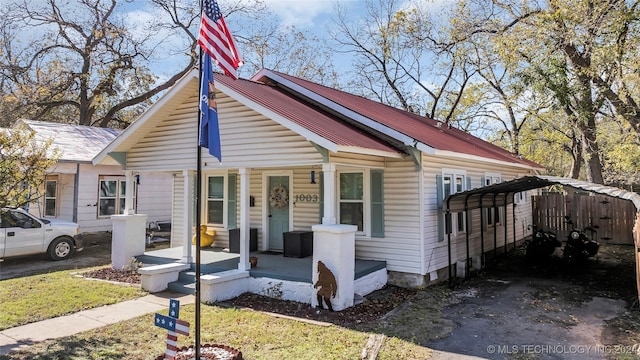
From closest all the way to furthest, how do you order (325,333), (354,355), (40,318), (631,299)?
1. (354,355)
2. (325,333)
3. (40,318)
4. (631,299)

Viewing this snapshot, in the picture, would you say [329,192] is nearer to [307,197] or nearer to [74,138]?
[307,197]

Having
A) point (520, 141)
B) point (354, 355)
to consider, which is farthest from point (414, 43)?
point (354, 355)

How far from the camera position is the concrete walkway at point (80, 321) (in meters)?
5.53

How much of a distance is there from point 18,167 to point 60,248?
6.98m

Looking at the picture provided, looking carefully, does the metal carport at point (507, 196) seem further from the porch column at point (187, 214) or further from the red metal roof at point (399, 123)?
the porch column at point (187, 214)

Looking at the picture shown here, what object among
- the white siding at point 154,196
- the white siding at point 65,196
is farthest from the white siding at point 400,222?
the white siding at point 65,196

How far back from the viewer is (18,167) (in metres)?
5.95

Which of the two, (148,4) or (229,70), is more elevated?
(148,4)

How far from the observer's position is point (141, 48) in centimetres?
2583

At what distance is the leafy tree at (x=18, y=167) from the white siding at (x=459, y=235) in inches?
280

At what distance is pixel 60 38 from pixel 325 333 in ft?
88.6

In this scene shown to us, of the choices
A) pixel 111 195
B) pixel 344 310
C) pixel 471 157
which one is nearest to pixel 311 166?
pixel 344 310

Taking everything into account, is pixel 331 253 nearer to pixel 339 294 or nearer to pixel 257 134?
pixel 339 294

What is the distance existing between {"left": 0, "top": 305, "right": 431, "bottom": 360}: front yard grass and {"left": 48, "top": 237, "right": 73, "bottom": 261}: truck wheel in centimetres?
705
